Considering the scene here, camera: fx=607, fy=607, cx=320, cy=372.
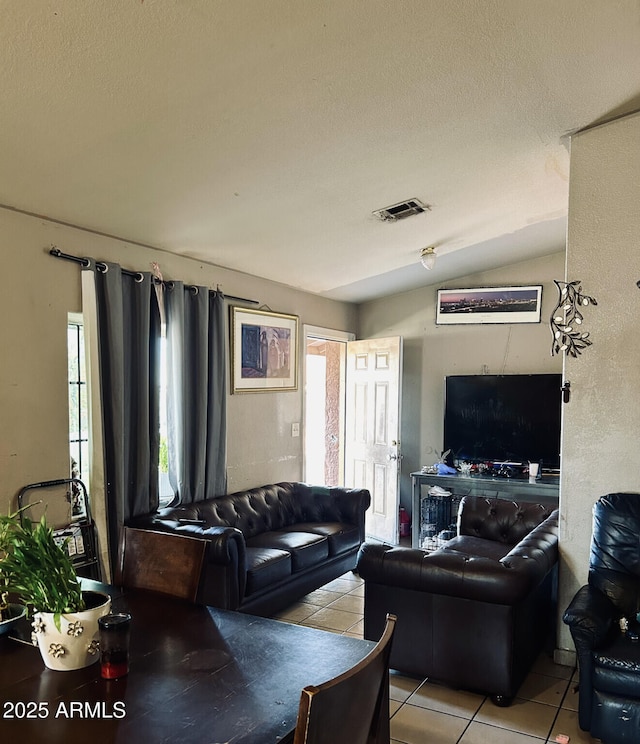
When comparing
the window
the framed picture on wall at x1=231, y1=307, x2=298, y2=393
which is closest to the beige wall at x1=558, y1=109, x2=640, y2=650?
the framed picture on wall at x1=231, y1=307, x2=298, y2=393

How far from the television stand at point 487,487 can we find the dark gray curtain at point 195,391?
195cm

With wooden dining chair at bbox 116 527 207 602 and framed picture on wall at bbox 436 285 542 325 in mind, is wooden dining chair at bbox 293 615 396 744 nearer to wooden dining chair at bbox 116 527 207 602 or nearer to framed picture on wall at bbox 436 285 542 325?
wooden dining chair at bbox 116 527 207 602

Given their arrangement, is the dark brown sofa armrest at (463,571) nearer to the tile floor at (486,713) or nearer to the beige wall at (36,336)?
the tile floor at (486,713)

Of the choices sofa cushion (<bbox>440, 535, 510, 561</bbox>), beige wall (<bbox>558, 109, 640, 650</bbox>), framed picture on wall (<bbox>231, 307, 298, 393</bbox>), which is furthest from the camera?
framed picture on wall (<bbox>231, 307, 298, 393</bbox>)

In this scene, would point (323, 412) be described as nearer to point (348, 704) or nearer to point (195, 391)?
point (195, 391)

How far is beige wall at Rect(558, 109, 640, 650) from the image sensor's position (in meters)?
3.31

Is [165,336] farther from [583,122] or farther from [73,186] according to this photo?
[583,122]

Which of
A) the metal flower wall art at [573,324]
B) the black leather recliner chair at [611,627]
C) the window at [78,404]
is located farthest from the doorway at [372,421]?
the black leather recliner chair at [611,627]

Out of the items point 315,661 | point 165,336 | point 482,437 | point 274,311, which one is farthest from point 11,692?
point 482,437

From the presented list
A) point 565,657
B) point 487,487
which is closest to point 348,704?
point 565,657

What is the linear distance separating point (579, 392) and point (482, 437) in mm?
2577

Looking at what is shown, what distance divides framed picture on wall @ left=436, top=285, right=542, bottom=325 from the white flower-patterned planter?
17.2 feet

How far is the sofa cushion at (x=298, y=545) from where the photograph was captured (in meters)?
4.20

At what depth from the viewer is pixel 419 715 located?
282 cm
